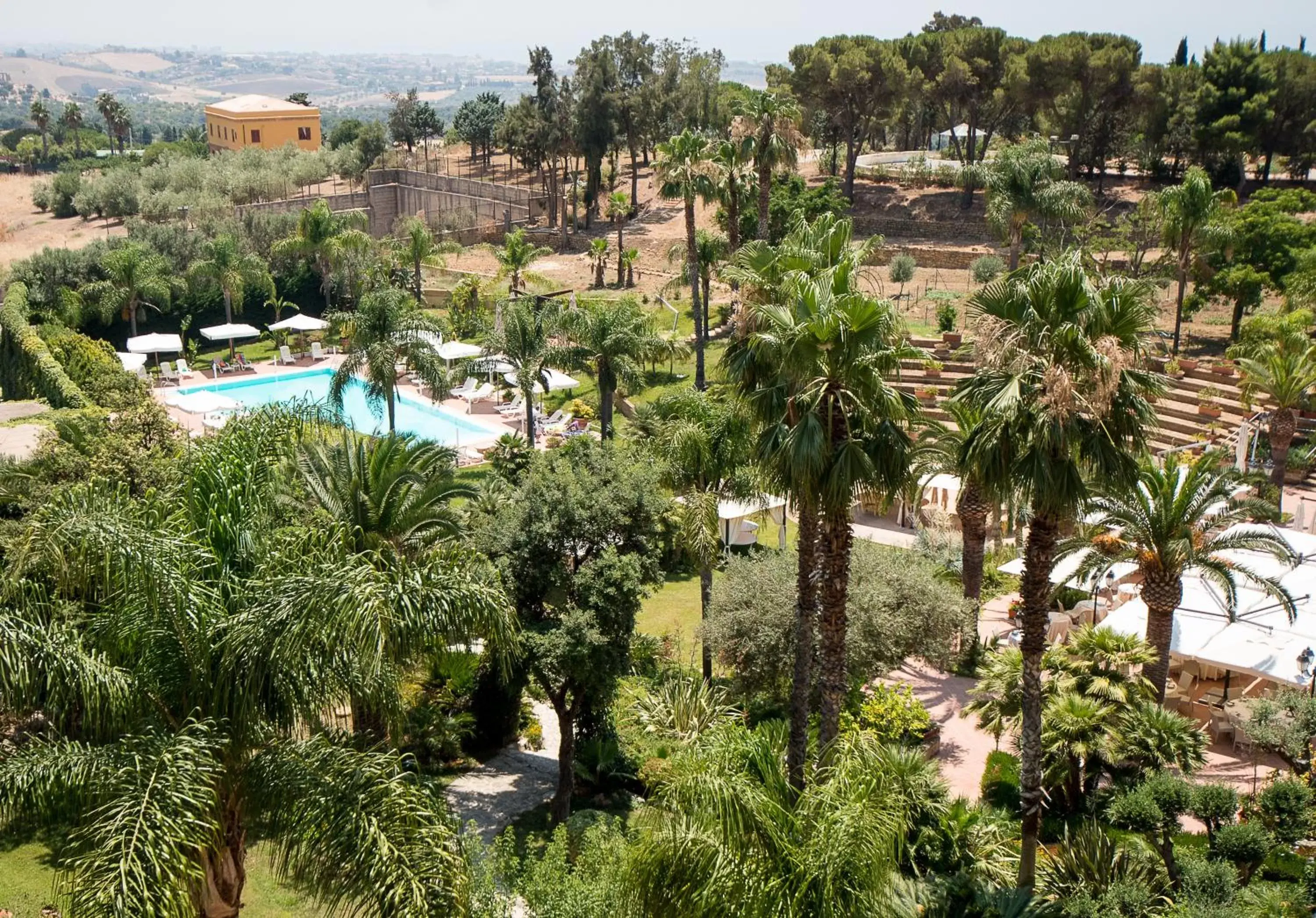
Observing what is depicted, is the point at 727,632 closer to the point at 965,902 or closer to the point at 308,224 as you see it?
the point at 965,902

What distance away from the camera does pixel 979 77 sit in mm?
52188

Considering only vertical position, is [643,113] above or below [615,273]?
above

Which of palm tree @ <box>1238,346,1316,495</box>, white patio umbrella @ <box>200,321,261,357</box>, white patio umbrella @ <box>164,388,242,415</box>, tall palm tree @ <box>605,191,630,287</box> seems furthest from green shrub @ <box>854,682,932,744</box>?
tall palm tree @ <box>605,191,630,287</box>

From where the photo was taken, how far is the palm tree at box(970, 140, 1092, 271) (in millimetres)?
34562

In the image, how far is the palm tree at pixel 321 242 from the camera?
145 ft

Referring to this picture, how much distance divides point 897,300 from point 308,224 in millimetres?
22639

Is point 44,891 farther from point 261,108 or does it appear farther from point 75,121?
point 75,121

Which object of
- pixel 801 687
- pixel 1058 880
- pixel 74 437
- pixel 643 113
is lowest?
pixel 1058 880

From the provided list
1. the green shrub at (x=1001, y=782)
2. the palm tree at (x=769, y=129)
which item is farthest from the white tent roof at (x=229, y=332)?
the green shrub at (x=1001, y=782)

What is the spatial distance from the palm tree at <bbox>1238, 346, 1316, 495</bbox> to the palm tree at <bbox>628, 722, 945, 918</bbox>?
1998cm

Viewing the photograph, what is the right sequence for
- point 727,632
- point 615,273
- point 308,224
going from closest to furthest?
point 727,632, point 308,224, point 615,273

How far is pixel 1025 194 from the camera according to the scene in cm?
3462

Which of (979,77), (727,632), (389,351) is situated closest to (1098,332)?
(727,632)

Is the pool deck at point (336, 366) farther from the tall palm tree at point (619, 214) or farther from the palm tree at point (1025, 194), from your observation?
the palm tree at point (1025, 194)
